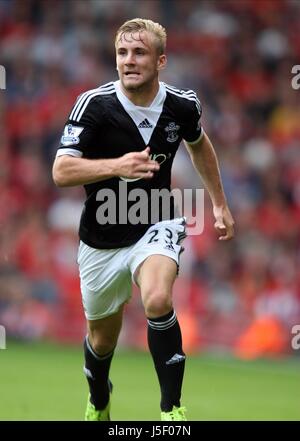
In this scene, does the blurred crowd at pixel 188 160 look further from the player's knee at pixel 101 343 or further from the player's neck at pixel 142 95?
the player's neck at pixel 142 95

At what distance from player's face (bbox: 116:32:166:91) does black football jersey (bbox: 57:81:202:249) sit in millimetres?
172

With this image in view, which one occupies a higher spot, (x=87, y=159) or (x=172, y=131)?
(x=172, y=131)

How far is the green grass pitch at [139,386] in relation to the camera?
8.10m

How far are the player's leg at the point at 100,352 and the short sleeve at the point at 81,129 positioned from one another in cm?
112

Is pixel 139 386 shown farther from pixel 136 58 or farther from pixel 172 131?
pixel 136 58

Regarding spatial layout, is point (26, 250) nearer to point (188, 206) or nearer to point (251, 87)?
point (188, 206)

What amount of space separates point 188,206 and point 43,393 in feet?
16.1

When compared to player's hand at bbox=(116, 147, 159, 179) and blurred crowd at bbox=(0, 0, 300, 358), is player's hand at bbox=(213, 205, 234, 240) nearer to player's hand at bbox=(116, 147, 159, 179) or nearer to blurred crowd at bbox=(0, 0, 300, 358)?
player's hand at bbox=(116, 147, 159, 179)

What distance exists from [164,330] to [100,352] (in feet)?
3.19

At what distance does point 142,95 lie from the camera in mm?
6586

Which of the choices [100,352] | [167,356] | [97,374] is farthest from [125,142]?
[97,374]

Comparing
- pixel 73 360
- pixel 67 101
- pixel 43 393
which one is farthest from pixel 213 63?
pixel 43 393

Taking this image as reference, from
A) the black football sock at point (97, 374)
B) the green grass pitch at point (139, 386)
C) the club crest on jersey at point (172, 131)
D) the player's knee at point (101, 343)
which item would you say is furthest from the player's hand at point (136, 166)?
the green grass pitch at point (139, 386)

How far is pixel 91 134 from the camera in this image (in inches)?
252
